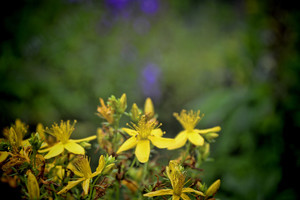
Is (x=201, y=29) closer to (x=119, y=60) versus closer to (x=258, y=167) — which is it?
(x=119, y=60)

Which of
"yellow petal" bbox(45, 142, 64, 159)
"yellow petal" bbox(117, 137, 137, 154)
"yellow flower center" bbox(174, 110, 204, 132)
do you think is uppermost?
"yellow flower center" bbox(174, 110, 204, 132)

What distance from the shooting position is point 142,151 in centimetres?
61

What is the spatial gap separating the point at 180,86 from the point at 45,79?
1.68 meters

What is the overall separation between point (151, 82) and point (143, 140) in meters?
2.21

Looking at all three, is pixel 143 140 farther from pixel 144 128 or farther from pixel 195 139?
pixel 195 139

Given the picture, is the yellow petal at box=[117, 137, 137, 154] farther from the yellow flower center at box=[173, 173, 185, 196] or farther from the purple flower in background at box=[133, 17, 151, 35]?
the purple flower in background at box=[133, 17, 151, 35]

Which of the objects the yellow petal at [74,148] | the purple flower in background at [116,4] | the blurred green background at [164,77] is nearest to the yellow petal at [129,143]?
the yellow petal at [74,148]

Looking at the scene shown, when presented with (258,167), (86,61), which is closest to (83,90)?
(86,61)

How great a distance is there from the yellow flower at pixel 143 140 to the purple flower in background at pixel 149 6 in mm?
3231

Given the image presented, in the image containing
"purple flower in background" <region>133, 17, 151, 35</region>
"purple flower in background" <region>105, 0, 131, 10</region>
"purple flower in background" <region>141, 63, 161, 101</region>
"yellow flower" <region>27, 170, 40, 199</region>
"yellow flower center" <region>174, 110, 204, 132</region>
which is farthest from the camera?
"purple flower in background" <region>133, 17, 151, 35</region>

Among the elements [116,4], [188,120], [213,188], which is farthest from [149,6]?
[213,188]

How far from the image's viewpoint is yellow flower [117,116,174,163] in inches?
23.4

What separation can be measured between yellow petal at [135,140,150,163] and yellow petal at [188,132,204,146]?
0.41 ft

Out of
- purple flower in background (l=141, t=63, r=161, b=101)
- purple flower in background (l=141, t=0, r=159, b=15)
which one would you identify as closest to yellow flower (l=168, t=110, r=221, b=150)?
purple flower in background (l=141, t=63, r=161, b=101)
